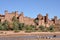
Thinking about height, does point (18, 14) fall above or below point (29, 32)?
above

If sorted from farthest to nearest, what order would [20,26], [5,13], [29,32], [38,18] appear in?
[38,18] < [5,13] < [20,26] < [29,32]

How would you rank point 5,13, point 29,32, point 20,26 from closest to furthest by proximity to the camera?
1. point 29,32
2. point 20,26
3. point 5,13

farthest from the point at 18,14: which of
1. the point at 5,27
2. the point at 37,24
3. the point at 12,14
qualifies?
the point at 5,27

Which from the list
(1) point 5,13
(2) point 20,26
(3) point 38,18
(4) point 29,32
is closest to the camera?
(4) point 29,32

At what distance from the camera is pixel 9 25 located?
283ft

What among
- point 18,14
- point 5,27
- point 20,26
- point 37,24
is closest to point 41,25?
point 37,24

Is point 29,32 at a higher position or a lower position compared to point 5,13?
lower

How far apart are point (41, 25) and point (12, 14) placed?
533 inches

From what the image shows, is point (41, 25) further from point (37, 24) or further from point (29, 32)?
point (29, 32)

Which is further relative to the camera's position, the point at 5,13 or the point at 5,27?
the point at 5,13

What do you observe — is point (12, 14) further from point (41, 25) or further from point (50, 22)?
point (50, 22)

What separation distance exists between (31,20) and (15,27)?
2282 centimetres

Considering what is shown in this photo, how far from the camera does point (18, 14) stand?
10506cm

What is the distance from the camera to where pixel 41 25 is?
104 m
